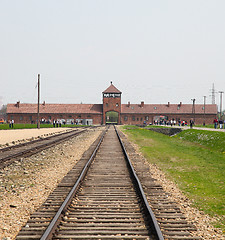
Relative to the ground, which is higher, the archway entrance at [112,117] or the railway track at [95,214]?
the archway entrance at [112,117]

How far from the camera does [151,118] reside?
8431 cm

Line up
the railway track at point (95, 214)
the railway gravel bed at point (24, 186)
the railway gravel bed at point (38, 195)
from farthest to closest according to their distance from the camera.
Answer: the railway gravel bed at point (24, 186) → the railway gravel bed at point (38, 195) → the railway track at point (95, 214)

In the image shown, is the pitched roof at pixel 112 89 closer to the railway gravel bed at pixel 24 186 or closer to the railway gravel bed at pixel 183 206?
the railway gravel bed at pixel 24 186

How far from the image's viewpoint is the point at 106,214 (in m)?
5.42

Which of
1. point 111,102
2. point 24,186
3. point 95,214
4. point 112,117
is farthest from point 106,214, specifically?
point 112,117

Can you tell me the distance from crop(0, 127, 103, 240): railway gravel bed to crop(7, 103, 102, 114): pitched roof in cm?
6954

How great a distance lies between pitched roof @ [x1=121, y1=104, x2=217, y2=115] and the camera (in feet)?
276

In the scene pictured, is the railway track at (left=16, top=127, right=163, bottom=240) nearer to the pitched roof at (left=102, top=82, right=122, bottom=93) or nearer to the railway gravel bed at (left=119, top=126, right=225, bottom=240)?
the railway gravel bed at (left=119, top=126, right=225, bottom=240)

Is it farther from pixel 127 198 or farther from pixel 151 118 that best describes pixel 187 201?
pixel 151 118

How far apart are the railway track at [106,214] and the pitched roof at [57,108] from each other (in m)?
74.6

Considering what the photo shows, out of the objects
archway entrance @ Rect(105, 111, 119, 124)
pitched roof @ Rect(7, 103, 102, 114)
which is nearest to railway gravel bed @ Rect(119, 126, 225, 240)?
pitched roof @ Rect(7, 103, 102, 114)

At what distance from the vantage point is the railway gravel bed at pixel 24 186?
5242 millimetres

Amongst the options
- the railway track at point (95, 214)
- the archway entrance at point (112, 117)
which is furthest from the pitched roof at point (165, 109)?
the railway track at point (95, 214)

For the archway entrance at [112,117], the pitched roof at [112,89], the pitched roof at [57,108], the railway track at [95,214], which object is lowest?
the railway track at [95,214]
